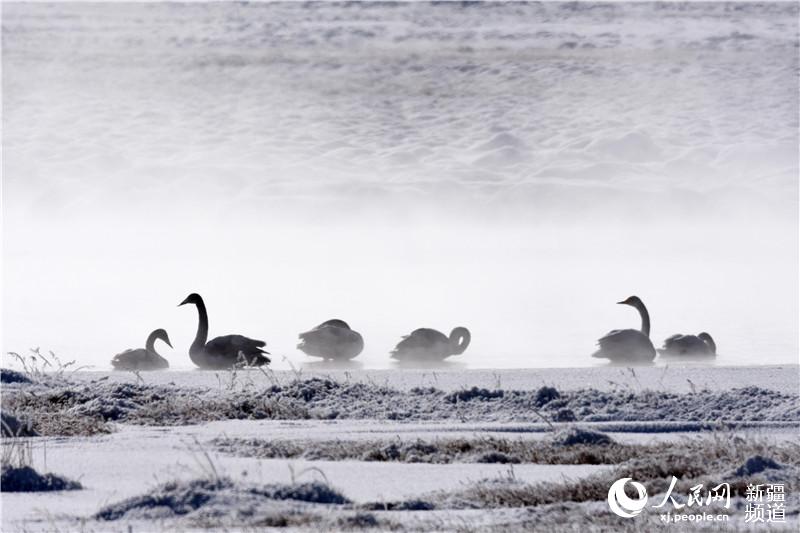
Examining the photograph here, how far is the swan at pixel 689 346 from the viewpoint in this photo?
13586 mm

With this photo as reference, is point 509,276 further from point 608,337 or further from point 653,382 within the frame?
point 653,382

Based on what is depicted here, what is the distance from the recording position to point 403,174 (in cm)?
4000

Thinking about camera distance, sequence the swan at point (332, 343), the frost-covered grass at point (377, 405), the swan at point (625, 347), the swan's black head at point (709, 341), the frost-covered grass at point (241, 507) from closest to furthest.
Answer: the frost-covered grass at point (241, 507)
the frost-covered grass at point (377, 405)
the swan at point (625, 347)
the swan at point (332, 343)
the swan's black head at point (709, 341)

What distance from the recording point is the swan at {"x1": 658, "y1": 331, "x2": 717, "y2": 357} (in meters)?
13.6

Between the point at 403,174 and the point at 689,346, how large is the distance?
26.6 meters

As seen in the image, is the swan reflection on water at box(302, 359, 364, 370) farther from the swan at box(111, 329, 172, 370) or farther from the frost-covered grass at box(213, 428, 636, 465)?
the frost-covered grass at box(213, 428, 636, 465)

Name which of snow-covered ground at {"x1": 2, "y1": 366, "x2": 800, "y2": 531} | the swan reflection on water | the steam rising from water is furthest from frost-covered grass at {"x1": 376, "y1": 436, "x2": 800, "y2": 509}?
the steam rising from water

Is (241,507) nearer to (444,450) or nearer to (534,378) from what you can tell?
(444,450)

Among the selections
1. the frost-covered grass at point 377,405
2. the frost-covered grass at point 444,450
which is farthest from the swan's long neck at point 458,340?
the frost-covered grass at point 444,450

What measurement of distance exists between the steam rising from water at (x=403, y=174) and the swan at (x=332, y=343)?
3.22ft

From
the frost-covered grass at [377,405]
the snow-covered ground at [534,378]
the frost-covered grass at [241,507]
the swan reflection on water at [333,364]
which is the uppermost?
the swan reflection on water at [333,364]

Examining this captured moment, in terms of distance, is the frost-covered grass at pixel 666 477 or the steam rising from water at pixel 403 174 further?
the steam rising from water at pixel 403 174

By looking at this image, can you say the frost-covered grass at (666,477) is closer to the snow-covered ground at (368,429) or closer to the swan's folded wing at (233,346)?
the snow-covered ground at (368,429)

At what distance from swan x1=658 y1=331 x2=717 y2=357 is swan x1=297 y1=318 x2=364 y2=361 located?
2.57 m
